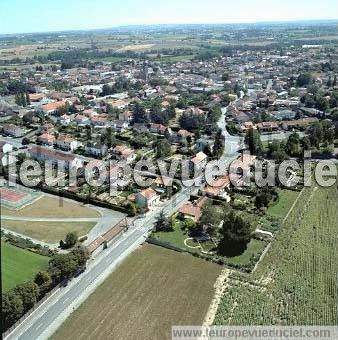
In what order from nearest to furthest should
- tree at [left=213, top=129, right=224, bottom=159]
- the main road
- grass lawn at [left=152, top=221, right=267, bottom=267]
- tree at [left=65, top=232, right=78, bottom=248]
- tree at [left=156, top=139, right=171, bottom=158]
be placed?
the main road < grass lawn at [left=152, top=221, right=267, bottom=267] < tree at [left=65, top=232, right=78, bottom=248] < tree at [left=213, top=129, right=224, bottom=159] < tree at [left=156, top=139, right=171, bottom=158]

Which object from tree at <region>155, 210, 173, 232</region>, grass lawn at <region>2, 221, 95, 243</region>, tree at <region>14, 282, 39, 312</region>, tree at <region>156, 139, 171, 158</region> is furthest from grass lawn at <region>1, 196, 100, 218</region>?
tree at <region>156, 139, 171, 158</region>

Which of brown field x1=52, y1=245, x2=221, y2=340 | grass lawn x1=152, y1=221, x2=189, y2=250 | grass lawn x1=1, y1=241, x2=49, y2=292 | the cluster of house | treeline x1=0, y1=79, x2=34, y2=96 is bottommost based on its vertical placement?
brown field x1=52, y1=245, x2=221, y2=340

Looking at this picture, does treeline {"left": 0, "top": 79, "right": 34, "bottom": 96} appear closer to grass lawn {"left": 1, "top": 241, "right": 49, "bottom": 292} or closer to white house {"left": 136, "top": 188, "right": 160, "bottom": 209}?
white house {"left": 136, "top": 188, "right": 160, "bottom": 209}

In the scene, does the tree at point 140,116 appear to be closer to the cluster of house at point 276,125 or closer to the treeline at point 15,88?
the cluster of house at point 276,125

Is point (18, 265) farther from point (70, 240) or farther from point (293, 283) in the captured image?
point (293, 283)

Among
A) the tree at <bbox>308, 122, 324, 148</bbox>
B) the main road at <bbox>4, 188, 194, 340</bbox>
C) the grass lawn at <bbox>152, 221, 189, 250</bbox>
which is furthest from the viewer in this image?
the tree at <bbox>308, 122, 324, 148</bbox>

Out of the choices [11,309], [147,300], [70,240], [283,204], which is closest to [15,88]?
[70,240]

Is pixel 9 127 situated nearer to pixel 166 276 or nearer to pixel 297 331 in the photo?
pixel 166 276
